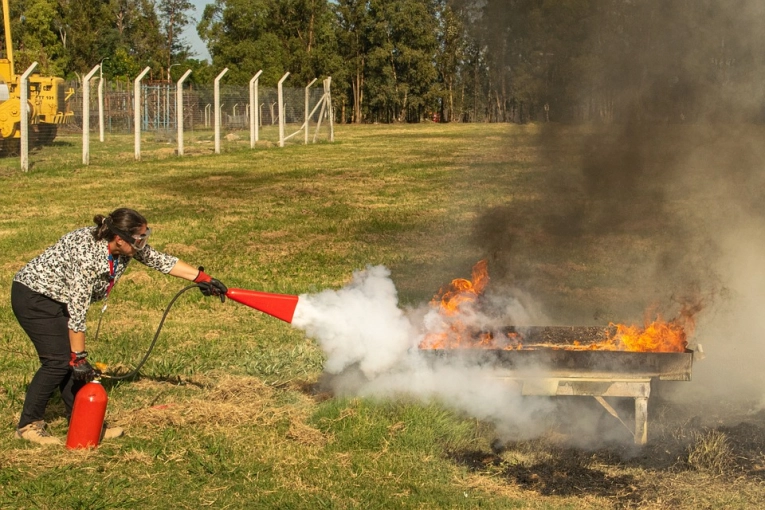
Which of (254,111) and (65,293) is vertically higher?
(254,111)

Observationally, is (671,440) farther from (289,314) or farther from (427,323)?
(289,314)

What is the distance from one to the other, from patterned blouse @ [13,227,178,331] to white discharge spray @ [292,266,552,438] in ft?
4.71

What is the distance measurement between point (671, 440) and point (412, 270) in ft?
19.6

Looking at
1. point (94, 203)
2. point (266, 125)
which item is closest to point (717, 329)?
point (94, 203)

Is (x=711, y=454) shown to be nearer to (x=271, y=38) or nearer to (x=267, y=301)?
(x=267, y=301)

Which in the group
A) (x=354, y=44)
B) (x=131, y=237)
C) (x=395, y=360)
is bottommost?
(x=395, y=360)

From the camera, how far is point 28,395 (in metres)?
6.01

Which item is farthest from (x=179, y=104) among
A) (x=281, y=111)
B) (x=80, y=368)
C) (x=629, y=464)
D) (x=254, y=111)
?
(x=629, y=464)

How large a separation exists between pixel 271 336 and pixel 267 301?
2718 millimetres

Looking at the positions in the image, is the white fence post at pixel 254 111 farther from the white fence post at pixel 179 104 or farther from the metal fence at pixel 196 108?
the white fence post at pixel 179 104

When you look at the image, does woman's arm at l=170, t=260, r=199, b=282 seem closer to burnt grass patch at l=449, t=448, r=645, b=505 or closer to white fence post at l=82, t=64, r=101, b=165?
burnt grass patch at l=449, t=448, r=645, b=505

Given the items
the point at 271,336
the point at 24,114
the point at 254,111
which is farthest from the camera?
the point at 254,111

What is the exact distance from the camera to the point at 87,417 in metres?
5.79

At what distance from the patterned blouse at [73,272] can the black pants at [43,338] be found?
7cm
